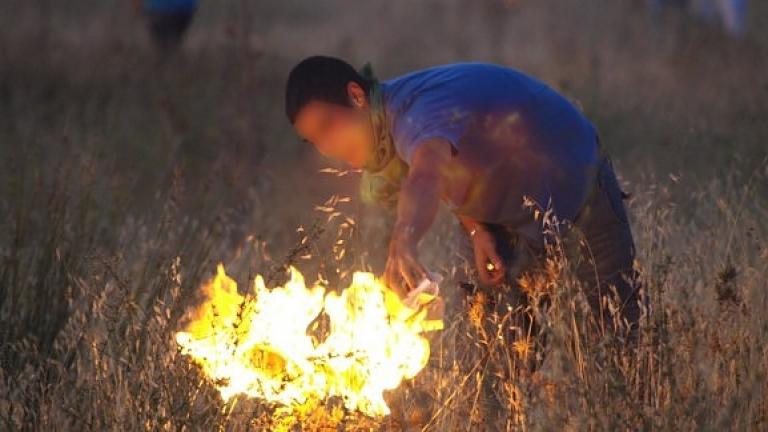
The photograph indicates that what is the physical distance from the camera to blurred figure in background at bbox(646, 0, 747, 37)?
14868 mm

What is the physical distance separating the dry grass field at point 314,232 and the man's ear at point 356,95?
39 cm

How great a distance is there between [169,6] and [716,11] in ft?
21.2

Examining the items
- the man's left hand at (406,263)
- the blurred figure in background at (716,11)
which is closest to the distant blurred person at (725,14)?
the blurred figure in background at (716,11)

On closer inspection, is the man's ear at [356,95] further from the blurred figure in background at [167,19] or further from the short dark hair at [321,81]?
the blurred figure in background at [167,19]

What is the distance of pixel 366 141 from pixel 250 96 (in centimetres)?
628

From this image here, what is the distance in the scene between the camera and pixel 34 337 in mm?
4676

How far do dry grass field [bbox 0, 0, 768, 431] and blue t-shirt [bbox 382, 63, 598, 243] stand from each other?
26 centimetres

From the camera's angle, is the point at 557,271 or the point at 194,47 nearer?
the point at 557,271

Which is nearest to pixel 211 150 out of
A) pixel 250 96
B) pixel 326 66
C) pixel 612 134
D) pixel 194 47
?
pixel 250 96

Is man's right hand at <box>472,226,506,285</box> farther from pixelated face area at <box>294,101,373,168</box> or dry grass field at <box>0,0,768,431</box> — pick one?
pixelated face area at <box>294,101,373,168</box>

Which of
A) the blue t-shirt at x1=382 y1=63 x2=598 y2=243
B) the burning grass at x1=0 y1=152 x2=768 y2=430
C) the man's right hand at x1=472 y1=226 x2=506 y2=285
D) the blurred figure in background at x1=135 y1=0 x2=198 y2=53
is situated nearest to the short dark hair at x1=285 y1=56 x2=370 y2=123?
the blue t-shirt at x1=382 y1=63 x2=598 y2=243

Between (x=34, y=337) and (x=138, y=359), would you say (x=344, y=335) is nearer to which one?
(x=138, y=359)

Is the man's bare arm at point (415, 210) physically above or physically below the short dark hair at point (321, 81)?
below

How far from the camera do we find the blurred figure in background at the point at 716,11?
14.9 m
